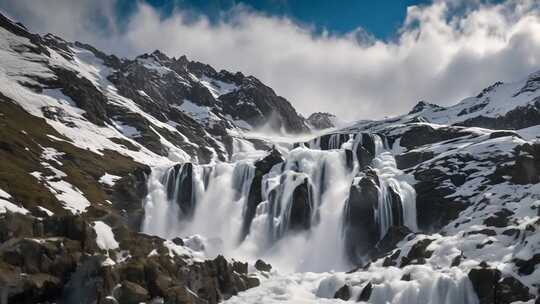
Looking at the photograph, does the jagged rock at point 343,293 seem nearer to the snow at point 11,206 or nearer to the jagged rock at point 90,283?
the jagged rock at point 90,283

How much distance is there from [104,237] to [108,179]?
5785 centimetres

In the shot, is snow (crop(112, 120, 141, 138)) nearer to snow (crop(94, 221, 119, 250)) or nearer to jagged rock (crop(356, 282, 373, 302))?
snow (crop(94, 221, 119, 250))

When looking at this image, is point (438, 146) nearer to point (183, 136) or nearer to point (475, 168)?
point (475, 168)

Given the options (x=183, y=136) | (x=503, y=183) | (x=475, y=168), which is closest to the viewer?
(x=503, y=183)

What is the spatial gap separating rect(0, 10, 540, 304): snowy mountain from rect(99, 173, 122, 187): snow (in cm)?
40

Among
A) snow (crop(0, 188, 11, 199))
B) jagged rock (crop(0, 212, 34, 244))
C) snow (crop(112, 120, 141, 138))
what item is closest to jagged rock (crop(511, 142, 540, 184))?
jagged rock (crop(0, 212, 34, 244))

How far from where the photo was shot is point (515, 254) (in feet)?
198

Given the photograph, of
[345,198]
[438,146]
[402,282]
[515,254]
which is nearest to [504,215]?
[515,254]

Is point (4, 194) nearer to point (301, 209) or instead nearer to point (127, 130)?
point (301, 209)

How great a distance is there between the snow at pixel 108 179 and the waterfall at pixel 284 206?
824cm

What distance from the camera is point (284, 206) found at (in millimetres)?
107000

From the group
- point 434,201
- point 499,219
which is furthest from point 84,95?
point 499,219

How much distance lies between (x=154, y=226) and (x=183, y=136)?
285 feet

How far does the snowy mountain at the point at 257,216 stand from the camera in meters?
55.7
